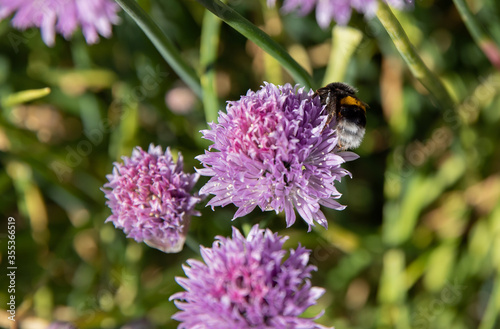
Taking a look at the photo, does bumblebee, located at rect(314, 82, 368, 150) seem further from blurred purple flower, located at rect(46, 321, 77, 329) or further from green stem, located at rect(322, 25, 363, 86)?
blurred purple flower, located at rect(46, 321, 77, 329)

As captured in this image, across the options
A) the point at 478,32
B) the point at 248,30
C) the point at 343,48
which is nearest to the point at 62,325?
the point at 248,30

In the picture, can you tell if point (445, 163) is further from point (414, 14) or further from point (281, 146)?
point (281, 146)

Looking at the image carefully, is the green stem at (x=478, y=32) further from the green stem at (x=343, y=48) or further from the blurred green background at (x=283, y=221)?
the green stem at (x=343, y=48)

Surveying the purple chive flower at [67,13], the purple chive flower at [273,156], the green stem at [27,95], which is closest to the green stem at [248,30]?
the purple chive flower at [273,156]

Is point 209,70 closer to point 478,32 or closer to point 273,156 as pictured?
point 273,156

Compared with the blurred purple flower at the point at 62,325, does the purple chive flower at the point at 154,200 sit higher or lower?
higher

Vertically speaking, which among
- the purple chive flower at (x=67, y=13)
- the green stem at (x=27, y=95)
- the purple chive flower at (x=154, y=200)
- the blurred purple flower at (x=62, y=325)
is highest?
the purple chive flower at (x=67, y=13)
